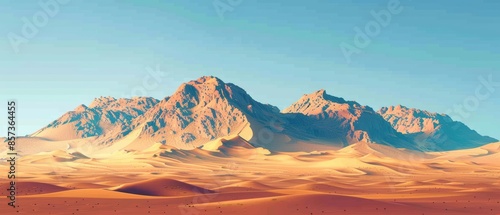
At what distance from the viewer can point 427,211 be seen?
2051 inches

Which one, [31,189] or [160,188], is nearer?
[31,189]

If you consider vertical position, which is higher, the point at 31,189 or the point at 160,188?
the point at 31,189

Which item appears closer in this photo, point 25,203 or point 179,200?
point 25,203

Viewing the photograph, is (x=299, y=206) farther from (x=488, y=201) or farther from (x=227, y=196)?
(x=488, y=201)

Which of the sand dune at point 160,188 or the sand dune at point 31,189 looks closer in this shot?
the sand dune at point 31,189

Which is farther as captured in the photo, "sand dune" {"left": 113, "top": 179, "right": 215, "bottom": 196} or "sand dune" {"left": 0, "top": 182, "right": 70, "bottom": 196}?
"sand dune" {"left": 113, "top": 179, "right": 215, "bottom": 196}

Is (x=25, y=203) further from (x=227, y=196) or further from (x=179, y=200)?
(x=227, y=196)

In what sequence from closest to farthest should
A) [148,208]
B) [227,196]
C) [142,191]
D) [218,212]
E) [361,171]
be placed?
1. [218,212]
2. [148,208]
3. [227,196]
4. [142,191]
5. [361,171]

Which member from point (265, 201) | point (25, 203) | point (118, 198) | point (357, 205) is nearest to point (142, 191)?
point (118, 198)

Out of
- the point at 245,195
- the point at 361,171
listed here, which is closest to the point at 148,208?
the point at 245,195

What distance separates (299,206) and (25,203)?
27.5 meters

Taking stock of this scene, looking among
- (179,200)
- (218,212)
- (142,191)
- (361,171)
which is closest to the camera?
(218,212)

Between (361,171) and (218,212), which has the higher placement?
(361,171)

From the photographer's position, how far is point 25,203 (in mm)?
54844
